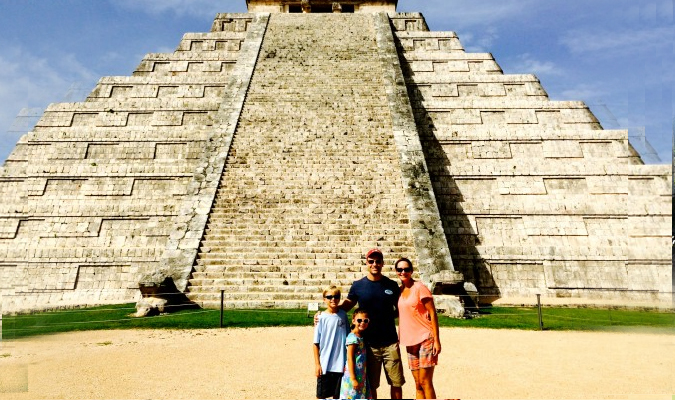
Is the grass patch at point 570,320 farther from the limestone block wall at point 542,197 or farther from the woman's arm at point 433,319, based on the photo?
the woman's arm at point 433,319

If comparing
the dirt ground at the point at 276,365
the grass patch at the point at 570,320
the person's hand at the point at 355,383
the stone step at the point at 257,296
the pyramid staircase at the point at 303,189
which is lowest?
the dirt ground at the point at 276,365

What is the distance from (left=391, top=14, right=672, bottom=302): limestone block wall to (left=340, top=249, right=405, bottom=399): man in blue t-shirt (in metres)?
8.70

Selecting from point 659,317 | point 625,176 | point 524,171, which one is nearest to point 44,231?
point 524,171

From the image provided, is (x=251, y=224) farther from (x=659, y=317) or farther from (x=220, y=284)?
(x=659, y=317)

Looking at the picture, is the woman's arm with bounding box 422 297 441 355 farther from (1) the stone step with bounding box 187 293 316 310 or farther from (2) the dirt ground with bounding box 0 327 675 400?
(1) the stone step with bounding box 187 293 316 310

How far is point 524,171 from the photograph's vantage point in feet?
45.5

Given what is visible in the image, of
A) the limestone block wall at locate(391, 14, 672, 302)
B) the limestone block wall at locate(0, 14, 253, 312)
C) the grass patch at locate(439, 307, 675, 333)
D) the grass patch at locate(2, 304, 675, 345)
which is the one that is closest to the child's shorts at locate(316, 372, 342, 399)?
the grass patch at locate(2, 304, 675, 345)

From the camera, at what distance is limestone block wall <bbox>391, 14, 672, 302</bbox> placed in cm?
1194

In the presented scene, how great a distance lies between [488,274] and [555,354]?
18.7ft

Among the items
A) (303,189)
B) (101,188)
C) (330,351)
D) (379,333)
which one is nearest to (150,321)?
(303,189)

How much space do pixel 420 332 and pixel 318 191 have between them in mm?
8780

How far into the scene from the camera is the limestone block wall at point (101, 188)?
1167 cm

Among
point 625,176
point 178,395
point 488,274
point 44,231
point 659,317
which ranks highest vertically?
point 625,176

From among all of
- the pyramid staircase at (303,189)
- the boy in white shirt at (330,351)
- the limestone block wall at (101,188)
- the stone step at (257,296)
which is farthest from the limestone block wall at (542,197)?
the boy in white shirt at (330,351)
